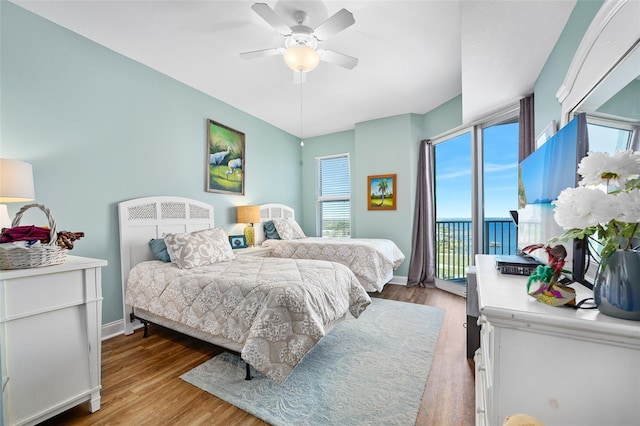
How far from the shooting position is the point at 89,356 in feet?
5.01

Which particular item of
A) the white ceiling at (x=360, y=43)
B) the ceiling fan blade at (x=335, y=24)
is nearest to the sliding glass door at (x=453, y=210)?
the white ceiling at (x=360, y=43)

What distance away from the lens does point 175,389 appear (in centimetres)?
172

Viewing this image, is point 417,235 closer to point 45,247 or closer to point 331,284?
point 331,284

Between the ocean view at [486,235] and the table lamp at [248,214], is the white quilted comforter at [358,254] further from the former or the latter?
the ocean view at [486,235]

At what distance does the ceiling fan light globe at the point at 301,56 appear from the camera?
2080 millimetres

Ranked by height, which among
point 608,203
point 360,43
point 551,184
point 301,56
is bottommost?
point 608,203

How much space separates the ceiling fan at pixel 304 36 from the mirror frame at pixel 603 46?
133cm

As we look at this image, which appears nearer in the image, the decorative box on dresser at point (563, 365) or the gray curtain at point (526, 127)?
the decorative box on dresser at point (563, 365)

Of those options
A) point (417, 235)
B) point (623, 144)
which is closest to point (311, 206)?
point (417, 235)

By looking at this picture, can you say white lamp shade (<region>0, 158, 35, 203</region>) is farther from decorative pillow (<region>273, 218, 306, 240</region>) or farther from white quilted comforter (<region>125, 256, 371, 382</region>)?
decorative pillow (<region>273, 218, 306, 240</region>)

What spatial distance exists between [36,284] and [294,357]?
1.41 m

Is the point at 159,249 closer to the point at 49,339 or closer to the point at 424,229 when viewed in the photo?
the point at 49,339

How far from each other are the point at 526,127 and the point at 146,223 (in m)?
4.02

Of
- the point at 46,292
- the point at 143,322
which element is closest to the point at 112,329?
the point at 143,322
